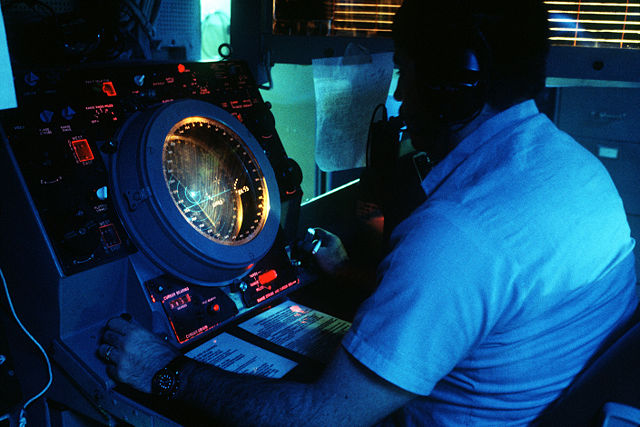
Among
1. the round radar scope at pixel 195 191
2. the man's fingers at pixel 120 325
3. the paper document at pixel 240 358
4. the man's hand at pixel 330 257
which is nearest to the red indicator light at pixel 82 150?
the round radar scope at pixel 195 191

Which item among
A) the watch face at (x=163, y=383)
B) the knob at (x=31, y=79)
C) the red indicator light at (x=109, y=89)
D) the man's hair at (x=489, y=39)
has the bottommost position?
the watch face at (x=163, y=383)

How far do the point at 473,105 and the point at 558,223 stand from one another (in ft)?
0.84

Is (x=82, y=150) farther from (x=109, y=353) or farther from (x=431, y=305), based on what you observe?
(x=431, y=305)

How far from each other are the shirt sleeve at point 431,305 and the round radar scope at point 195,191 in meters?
0.45

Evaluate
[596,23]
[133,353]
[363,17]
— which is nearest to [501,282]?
[133,353]

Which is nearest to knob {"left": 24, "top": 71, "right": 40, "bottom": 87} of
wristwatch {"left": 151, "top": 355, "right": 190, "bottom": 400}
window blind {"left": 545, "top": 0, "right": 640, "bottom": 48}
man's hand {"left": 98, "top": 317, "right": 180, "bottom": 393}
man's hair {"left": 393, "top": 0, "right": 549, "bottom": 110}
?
man's hand {"left": 98, "top": 317, "right": 180, "bottom": 393}

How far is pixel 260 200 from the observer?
4.21 ft

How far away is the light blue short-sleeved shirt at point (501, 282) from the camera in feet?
2.40

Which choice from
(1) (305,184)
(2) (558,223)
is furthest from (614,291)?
(1) (305,184)

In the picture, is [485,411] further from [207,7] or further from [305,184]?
[207,7]

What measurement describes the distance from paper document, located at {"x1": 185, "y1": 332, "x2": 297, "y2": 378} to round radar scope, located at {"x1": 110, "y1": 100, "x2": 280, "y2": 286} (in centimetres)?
15

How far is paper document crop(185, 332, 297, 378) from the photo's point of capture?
96 centimetres

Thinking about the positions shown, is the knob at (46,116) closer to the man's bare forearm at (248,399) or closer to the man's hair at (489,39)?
the man's bare forearm at (248,399)

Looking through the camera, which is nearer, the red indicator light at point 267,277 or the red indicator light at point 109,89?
the red indicator light at point 109,89
